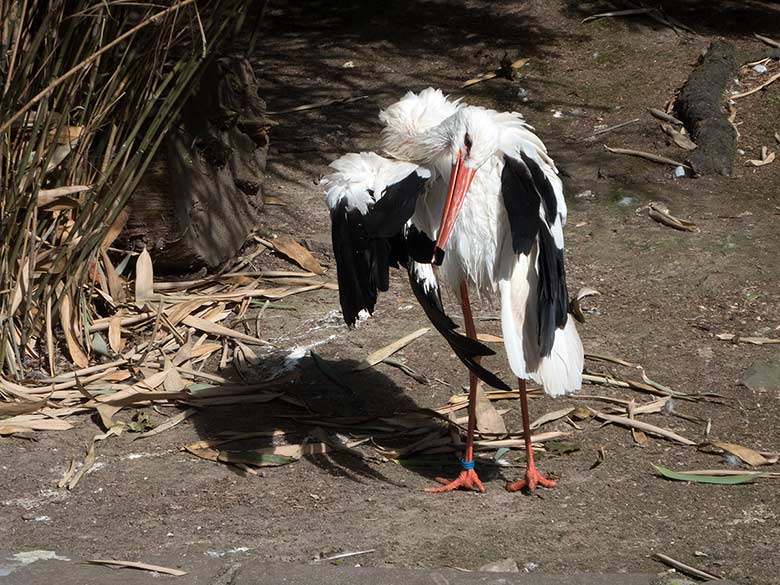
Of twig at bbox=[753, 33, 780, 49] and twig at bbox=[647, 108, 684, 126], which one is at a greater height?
twig at bbox=[753, 33, 780, 49]

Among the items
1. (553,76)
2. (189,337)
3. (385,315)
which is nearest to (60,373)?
(189,337)

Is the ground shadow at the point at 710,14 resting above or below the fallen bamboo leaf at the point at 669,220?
Result: above

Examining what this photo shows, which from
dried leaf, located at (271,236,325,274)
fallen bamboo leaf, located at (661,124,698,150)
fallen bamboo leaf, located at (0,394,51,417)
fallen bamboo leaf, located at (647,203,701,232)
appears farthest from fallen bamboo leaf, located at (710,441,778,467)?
fallen bamboo leaf, located at (661,124,698,150)

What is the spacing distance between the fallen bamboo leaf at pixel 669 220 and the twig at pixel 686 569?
301 centimetres

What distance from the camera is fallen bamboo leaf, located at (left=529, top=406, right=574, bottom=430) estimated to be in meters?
4.39

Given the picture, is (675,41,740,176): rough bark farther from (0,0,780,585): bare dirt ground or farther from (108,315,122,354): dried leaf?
(108,315,122,354): dried leaf

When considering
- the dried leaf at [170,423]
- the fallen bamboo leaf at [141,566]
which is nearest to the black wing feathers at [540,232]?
the fallen bamboo leaf at [141,566]

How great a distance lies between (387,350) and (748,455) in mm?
1734

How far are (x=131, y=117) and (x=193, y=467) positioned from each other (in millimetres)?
1695

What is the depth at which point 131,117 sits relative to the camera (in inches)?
188

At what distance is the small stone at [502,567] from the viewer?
10.7 ft

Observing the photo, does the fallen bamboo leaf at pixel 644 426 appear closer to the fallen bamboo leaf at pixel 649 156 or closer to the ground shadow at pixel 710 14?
the fallen bamboo leaf at pixel 649 156

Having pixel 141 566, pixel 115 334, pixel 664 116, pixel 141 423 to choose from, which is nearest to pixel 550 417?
pixel 141 423

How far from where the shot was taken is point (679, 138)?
6883 mm
